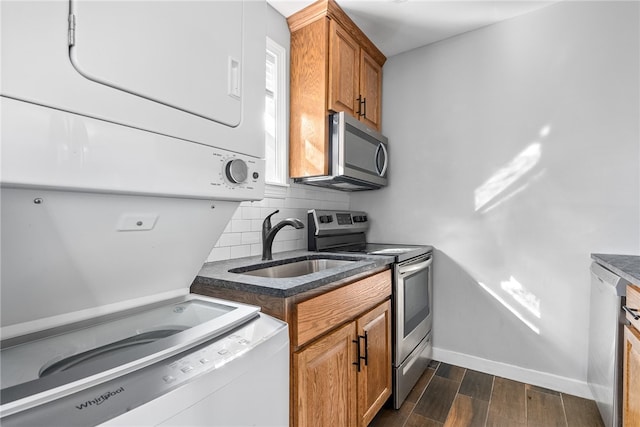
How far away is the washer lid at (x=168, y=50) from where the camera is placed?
2.08 ft

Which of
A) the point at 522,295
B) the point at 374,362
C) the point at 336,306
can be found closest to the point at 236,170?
the point at 336,306

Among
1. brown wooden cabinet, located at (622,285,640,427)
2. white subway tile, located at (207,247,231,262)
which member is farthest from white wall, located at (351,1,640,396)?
white subway tile, located at (207,247,231,262)

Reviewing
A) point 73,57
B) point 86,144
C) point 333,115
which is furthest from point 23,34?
point 333,115

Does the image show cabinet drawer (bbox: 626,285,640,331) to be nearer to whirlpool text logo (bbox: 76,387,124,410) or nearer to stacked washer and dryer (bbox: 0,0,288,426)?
stacked washer and dryer (bbox: 0,0,288,426)

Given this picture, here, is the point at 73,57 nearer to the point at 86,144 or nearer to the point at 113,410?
the point at 86,144

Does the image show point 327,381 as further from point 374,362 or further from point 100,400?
point 100,400

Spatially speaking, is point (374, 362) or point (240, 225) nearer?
point (374, 362)

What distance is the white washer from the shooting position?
1.64ft

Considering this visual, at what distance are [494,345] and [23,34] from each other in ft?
9.00

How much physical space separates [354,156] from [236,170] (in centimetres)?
132

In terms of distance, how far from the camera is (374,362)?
5.20ft

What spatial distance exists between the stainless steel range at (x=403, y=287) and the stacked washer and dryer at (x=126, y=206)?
1.10 metres

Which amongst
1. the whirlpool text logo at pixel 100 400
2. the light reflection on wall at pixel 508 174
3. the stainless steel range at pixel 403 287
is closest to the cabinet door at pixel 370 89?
the stainless steel range at pixel 403 287

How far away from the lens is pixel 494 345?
86.8 inches
